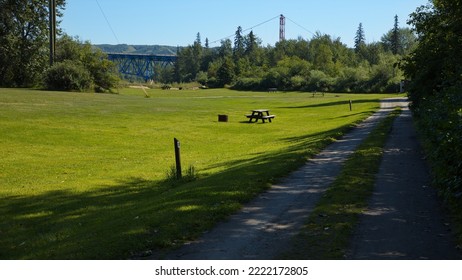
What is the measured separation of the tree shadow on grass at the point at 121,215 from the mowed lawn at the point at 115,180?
0.02 m

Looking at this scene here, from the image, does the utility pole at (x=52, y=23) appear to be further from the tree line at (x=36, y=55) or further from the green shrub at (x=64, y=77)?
the green shrub at (x=64, y=77)

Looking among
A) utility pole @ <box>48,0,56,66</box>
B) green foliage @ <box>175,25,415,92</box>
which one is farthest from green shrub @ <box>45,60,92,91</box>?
green foliage @ <box>175,25,415,92</box>

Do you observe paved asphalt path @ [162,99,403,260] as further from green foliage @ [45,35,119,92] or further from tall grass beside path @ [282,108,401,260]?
green foliage @ [45,35,119,92]

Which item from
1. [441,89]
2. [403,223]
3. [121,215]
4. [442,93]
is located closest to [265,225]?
[403,223]

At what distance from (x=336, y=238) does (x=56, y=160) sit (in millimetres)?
14928

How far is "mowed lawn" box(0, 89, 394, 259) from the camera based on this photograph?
314 inches

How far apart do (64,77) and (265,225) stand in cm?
6597

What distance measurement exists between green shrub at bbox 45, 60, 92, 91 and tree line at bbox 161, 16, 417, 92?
54.1m

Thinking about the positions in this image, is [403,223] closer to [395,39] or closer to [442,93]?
[442,93]

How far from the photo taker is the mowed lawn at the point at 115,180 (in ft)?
26.1

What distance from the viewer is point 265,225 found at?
25.9 ft

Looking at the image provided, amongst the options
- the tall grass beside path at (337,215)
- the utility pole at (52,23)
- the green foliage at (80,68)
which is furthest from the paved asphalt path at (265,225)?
the utility pole at (52,23)

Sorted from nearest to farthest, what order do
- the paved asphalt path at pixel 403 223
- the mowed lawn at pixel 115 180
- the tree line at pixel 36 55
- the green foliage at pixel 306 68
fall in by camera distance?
the paved asphalt path at pixel 403 223 < the mowed lawn at pixel 115 180 < the tree line at pixel 36 55 < the green foliage at pixel 306 68
